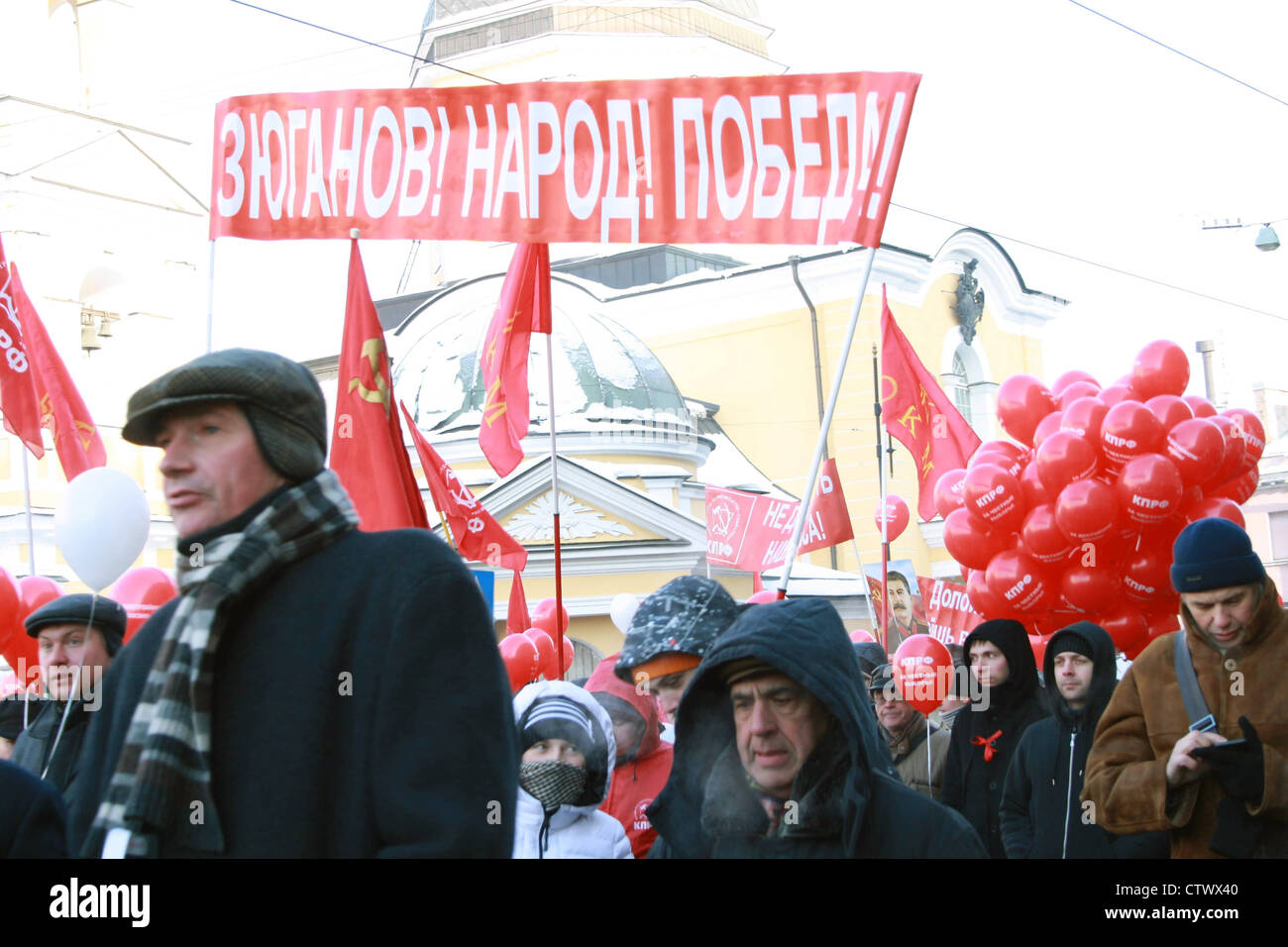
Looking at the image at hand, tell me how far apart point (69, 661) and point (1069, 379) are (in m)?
6.09

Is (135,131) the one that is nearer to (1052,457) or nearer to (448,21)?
(448,21)

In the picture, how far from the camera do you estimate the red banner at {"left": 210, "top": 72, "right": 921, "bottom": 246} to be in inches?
220

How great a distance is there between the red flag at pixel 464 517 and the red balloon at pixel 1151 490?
11.0ft

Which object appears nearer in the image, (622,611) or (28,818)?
(28,818)

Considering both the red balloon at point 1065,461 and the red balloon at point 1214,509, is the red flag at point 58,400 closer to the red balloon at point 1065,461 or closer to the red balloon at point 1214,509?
the red balloon at point 1065,461

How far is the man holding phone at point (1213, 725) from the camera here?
139 inches

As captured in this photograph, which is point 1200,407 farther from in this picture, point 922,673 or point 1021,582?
point 922,673

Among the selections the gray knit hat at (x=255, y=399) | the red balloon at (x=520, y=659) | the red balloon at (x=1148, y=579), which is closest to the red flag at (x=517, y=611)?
the red balloon at (x=520, y=659)

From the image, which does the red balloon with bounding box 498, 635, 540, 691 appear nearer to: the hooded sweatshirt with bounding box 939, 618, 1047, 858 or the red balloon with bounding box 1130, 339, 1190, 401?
the hooded sweatshirt with bounding box 939, 618, 1047, 858

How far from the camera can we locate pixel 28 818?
236 centimetres

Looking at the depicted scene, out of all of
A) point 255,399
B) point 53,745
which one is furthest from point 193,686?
point 53,745

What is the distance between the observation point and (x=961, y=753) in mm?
5996

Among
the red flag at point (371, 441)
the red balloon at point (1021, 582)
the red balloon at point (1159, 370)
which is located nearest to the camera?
the red flag at point (371, 441)
